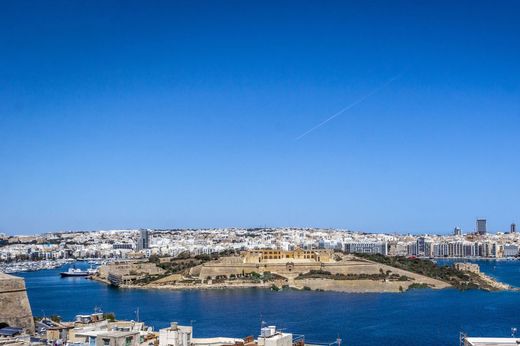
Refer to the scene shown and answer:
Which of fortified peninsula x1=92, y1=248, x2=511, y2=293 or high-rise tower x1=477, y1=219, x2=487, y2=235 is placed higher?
high-rise tower x1=477, y1=219, x2=487, y2=235

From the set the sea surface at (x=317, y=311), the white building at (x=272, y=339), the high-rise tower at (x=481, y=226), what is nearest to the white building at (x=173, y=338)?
the white building at (x=272, y=339)

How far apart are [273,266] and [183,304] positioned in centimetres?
1124

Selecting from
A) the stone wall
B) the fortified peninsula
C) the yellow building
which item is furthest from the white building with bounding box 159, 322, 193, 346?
the yellow building

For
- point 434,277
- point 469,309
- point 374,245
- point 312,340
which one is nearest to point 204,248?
point 374,245

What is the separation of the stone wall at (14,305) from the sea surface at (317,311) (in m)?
6.96

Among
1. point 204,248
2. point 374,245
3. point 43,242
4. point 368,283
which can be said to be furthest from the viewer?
point 43,242

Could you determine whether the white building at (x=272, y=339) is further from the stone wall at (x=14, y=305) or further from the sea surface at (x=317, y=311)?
the sea surface at (x=317, y=311)

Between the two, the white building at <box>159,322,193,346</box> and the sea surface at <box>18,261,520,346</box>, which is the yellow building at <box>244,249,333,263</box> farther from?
the white building at <box>159,322,193,346</box>

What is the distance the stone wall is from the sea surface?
6.96 metres

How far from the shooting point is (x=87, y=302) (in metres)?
29.8

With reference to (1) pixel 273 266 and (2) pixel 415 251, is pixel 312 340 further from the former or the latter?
(2) pixel 415 251

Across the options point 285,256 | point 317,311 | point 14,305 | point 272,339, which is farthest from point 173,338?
point 285,256

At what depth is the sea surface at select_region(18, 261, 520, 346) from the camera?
19.9 meters

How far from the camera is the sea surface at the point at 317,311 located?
19.9 meters
